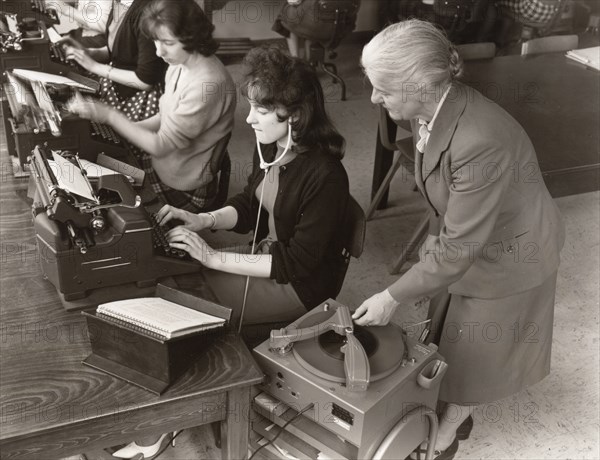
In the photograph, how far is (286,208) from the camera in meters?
2.34

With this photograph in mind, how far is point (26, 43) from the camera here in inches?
115

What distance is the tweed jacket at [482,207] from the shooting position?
1896 millimetres

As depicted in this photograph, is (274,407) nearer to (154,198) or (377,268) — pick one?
(154,198)

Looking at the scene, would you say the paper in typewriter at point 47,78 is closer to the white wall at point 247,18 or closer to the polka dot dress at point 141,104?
the polka dot dress at point 141,104

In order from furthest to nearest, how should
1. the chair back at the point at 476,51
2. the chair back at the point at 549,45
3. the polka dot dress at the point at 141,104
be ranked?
1. the chair back at the point at 549,45
2. the chair back at the point at 476,51
3. the polka dot dress at the point at 141,104

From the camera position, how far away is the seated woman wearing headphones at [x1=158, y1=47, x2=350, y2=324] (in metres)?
2.20

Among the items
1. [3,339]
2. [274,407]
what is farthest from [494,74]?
[3,339]

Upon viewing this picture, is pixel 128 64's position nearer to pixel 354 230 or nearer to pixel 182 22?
pixel 182 22

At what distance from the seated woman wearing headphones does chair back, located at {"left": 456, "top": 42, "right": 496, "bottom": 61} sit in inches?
76.4

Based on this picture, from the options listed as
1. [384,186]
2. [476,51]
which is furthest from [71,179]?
[476,51]

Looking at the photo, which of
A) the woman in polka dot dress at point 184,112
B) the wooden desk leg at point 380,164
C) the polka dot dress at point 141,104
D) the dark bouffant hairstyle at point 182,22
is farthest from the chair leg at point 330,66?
the dark bouffant hairstyle at point 182,22

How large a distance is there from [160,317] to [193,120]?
4.00 ft

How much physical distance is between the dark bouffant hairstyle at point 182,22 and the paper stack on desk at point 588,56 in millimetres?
2270

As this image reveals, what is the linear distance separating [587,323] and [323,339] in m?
1.86
